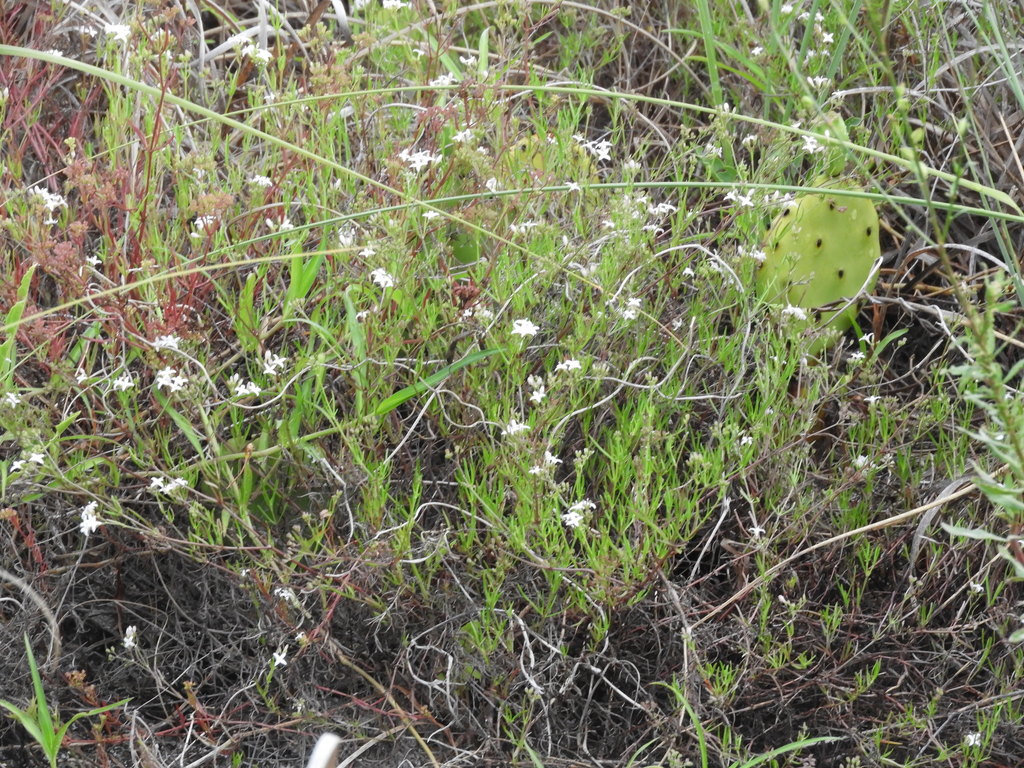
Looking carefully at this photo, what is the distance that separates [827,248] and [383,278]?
0.93 m

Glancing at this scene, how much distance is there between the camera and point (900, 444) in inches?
71.7

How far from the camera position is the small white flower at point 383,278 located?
1573 mm

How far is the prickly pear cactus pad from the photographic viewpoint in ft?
6.60

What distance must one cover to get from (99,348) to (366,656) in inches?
28.5

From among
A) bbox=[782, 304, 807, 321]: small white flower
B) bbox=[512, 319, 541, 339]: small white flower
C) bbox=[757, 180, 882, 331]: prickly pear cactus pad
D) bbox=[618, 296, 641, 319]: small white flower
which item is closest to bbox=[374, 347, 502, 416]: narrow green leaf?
bbox=[512, 319, 541, 339]: small white flower

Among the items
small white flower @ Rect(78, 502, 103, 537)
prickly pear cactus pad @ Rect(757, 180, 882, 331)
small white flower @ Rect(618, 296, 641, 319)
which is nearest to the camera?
small white flower @ Rect(78, 502, 103, 537)

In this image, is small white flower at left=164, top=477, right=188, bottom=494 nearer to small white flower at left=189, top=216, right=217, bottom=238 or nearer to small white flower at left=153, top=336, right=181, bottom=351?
small white flower at left=153, top=336, right=181, bottom=351

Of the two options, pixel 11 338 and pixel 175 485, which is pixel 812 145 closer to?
pixel 175 485

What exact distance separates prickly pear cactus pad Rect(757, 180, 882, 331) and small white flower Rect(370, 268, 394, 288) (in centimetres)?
73

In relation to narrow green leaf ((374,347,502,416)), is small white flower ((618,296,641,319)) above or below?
above

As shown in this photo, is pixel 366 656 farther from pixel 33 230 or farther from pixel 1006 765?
pixel 1006 765

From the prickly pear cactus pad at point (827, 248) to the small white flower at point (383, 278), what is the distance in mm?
734

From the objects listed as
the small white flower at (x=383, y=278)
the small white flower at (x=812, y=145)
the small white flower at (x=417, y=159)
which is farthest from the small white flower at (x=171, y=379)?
the small white flower at (x=812, y=145)

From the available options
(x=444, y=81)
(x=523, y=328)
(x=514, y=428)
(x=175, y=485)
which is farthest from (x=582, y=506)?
(x=444, y=81)
